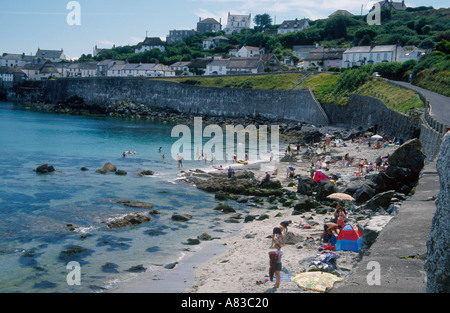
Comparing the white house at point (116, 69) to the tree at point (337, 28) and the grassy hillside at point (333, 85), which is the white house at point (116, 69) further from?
the tree at point (337, 28)

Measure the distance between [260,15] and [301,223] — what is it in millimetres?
162632

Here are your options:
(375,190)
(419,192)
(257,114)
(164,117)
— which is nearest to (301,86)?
(257,114)

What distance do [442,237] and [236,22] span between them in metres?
174

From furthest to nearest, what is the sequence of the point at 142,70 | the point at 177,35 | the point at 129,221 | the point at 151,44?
the point at 177,35
the point at 151,44
the point at 142,70
the point at 129,221

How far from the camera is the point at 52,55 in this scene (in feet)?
542

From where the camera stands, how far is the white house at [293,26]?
146712 mm

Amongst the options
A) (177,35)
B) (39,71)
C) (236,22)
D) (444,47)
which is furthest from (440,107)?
(236,22)

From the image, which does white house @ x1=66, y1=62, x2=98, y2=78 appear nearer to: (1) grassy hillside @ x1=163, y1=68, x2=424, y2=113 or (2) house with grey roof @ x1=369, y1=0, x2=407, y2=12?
(1) grassy hillside @ x1=163, y1=68, x2=424, y2=113

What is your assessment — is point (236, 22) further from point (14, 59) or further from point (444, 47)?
point (444, 47)

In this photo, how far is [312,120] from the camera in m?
65.6

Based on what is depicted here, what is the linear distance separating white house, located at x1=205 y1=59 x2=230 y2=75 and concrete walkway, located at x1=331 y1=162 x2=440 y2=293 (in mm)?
93252

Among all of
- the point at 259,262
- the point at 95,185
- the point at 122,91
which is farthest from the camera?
the point at 122,91

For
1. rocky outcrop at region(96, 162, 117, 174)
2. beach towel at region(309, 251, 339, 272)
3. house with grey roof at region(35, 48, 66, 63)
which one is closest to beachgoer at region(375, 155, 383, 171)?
beach towel at region(309, 251, 339, 272)

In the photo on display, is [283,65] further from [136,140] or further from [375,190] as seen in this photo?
[375,190]
